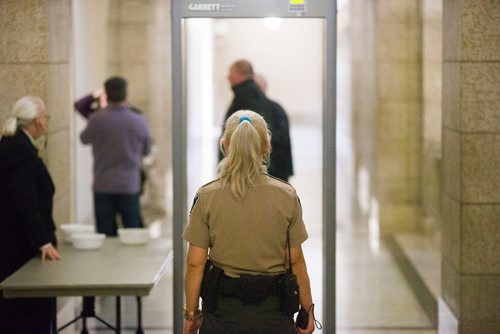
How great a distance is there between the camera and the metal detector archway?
6.23 metres

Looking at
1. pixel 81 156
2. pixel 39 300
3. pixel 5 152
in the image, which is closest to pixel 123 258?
pixel 39 300

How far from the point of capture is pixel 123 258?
589 centimetres

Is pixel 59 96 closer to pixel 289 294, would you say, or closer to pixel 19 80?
pixel 19 80

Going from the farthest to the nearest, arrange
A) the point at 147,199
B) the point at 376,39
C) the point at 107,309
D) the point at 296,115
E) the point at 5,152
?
the point at 296,115
the point at 147,199
the point at 376,39
the point at 107,309
the point at 5,152

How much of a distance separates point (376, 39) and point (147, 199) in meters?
3.78

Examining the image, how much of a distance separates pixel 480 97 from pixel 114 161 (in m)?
3.25

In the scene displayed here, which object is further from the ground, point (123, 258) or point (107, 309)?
point (123, 258)

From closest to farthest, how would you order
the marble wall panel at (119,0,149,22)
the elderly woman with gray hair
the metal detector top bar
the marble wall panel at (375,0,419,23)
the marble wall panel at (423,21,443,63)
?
the elderly woman with gray hair < the metal detector top bar < the marble wall panel at (423,21,443,63) < the marble wall panel at (375,0,419,23) < the marble wall panel at (119,0,149,22)

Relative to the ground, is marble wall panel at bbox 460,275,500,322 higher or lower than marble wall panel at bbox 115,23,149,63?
lower

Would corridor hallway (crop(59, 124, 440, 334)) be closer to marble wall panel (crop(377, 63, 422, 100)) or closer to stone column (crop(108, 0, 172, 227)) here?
marble wall panel (crop(377, 63, 422, 100))

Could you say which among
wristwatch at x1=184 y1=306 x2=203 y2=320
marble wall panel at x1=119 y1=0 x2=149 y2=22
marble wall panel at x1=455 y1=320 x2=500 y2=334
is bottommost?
marble wall panel at x1=455 y1=320 x2=500 y2=334

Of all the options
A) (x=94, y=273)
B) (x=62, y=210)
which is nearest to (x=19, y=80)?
(x=62, y=210)

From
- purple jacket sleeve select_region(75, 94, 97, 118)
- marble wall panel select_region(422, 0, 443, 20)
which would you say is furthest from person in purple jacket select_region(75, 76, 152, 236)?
marble wall panel select_region(422, 0, 443, 20)

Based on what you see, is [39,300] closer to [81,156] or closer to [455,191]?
[455,191]
